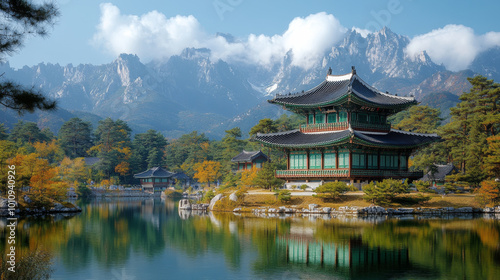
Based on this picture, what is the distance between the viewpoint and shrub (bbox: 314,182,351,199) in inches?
1839

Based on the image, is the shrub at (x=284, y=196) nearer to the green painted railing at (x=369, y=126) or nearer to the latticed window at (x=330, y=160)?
the latticed window at (x=330, y=160)

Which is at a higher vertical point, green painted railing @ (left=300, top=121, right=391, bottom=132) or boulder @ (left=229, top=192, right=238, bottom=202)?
green painted railing @ (left=300, top=121, right=391, bottom=132)

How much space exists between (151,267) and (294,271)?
20.9 feet

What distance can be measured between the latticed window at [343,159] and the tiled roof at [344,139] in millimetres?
1950

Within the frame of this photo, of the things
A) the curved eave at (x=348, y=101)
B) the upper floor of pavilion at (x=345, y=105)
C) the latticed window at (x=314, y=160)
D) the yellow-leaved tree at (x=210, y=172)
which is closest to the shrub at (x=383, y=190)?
the latticed window at (x=314, y=160)

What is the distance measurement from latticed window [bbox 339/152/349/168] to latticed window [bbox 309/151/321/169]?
8.12ft

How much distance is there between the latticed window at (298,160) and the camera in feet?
178

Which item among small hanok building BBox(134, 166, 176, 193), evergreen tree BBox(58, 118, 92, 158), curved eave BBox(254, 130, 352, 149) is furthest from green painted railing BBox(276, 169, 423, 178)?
evergreen tree BBox(58, 118, 92, 158)

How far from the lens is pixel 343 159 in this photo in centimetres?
5125

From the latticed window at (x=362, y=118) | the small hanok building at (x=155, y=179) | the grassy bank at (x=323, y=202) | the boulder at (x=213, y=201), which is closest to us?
the grassy bank at (x=323, y=202)

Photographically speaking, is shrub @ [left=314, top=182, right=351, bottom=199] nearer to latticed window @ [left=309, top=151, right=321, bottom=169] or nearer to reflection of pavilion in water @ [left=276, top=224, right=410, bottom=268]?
latticed window @ [left=309, top=151, right=321, bottom=169]

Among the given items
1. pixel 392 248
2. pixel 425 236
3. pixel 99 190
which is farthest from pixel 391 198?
pixel 99 190

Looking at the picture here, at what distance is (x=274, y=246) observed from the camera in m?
27.2

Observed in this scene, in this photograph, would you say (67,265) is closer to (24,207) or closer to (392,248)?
(392,248)
